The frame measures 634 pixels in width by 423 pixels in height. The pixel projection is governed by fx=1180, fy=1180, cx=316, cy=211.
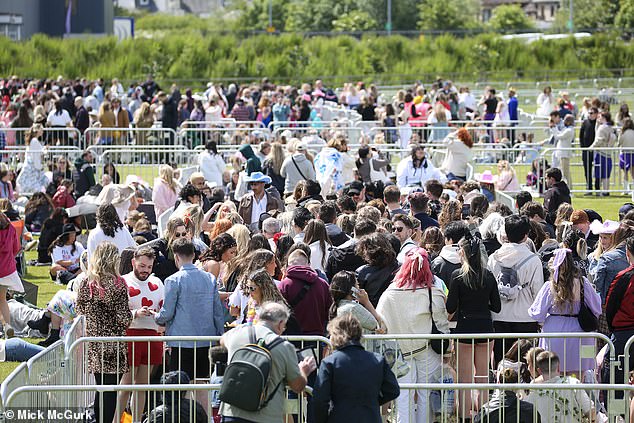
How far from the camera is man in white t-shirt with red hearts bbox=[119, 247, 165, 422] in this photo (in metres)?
9.75

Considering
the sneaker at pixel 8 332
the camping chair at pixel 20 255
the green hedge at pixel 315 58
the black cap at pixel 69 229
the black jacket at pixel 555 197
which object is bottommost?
the sneaker at pixel 8 332

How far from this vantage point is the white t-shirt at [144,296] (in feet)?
33.2

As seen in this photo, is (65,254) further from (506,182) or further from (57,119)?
(57,119)

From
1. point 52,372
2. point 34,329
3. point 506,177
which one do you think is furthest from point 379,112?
point 52,372

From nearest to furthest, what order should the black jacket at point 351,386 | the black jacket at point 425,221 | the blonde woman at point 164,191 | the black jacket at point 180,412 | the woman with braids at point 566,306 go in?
the black jacket at point 351,386
the black jacket at point 180,412
the woman with braids at point 566,306
the black jacket at point 425,221
the blonde woman at point 164,191

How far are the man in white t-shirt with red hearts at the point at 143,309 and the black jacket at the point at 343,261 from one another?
5.07 feet

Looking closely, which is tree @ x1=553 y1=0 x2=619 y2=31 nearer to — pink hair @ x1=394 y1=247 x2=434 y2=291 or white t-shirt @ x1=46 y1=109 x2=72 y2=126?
white t-shirt @ x1=46 y1=109 x2=72 y2=126

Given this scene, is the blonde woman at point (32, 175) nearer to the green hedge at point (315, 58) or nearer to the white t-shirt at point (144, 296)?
the white t-shirt at point (144, 296)

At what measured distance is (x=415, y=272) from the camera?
375 inches

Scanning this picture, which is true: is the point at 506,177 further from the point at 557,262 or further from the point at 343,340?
the point at 343,340

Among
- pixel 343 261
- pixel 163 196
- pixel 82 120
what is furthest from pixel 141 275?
pixel 82 120

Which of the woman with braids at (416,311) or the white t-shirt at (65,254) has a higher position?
the woman with braids at (416,311)

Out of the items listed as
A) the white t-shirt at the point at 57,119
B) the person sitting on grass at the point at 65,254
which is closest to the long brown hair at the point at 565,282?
the person sitting on grass at the point at 65,254

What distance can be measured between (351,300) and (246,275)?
3.24 ft
